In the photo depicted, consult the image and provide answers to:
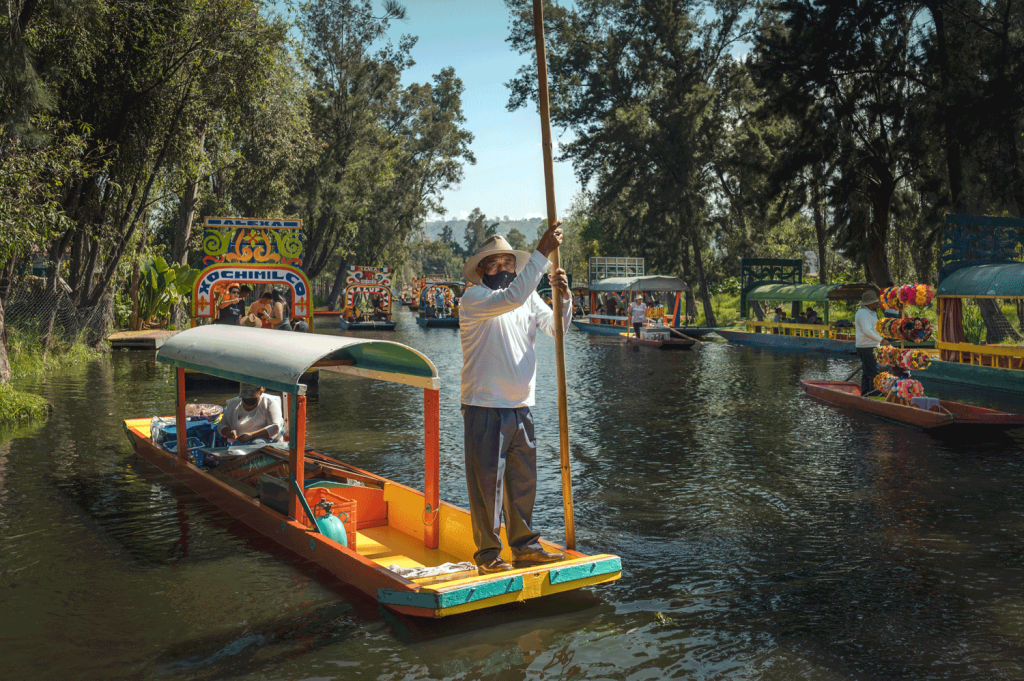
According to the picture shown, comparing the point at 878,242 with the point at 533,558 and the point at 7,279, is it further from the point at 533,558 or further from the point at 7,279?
the point at 533,558

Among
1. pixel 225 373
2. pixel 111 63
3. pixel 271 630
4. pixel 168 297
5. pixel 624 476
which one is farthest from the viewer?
pixel 168 297

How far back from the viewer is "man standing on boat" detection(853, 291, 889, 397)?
14.7m

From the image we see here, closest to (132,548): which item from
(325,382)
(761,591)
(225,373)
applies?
(225,373)

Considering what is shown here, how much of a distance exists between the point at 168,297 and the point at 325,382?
17743 mm

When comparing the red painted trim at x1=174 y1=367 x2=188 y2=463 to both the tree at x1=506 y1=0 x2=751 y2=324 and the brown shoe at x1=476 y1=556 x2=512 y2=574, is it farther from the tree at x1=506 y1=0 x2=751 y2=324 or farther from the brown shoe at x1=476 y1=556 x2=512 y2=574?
the tree at x1=506 y1=0 x2=751 y2=324

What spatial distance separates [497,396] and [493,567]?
121 centimetres

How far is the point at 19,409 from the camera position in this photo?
1455 centimetres

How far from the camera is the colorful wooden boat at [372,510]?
5.85 m

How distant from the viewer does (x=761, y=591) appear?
6793 millimetres

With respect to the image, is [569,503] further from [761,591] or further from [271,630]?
[271,630]

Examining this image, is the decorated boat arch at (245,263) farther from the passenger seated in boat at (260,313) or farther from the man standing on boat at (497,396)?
the man standing on boat at (497,396)

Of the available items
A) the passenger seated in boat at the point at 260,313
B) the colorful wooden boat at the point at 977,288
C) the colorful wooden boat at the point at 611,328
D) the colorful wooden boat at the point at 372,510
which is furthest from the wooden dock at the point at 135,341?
the colorful wooden boat at the point at 977,288

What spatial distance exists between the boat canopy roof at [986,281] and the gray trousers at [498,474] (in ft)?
52.7

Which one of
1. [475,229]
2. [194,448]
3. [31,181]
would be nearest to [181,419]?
[194,448]
